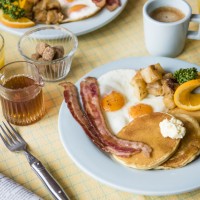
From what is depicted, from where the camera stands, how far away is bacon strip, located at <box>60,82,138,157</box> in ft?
6.56

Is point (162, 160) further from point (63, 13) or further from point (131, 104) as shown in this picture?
point (63, 13)

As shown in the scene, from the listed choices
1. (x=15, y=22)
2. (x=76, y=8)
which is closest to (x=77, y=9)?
(x=76, y=8)

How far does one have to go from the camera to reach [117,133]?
2105 millimetres

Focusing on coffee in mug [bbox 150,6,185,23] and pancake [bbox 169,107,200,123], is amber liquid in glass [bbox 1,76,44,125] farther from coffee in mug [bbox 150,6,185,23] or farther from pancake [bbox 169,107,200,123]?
coffee in mug [bbox 150,6,185,23]

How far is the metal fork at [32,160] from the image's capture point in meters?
1.95

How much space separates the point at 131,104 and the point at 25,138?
547 mm

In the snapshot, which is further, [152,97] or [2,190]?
[152,97]

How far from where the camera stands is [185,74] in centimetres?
227

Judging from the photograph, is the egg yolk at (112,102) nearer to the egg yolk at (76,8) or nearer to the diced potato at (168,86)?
the diced potato at (168,86)

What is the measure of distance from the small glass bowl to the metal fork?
392 mm

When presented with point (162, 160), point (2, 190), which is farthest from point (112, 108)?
point (2, 190)

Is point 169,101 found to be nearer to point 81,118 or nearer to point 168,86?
point 168,86

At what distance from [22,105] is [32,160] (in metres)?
0.30

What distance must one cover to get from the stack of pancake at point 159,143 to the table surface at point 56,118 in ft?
0.55
